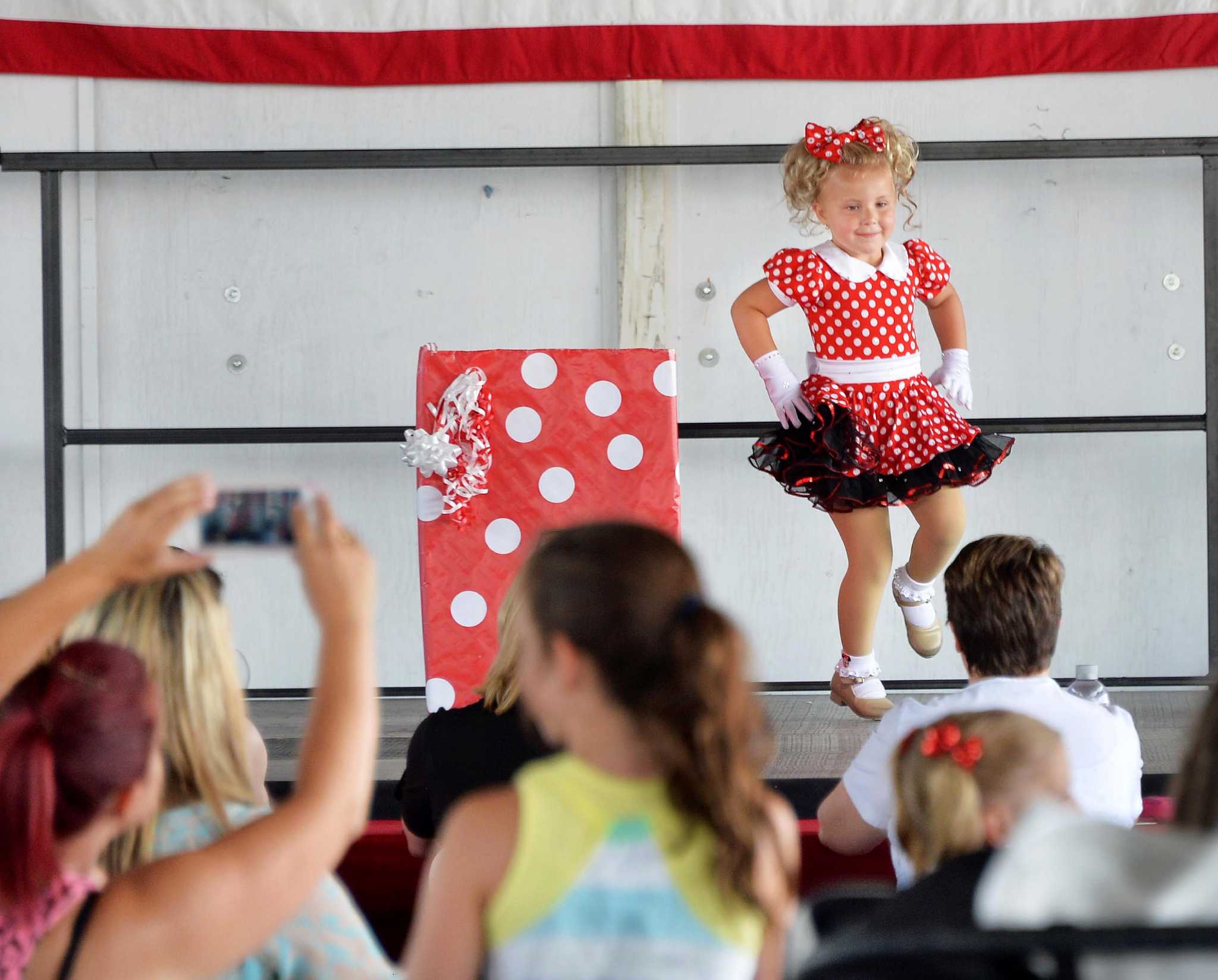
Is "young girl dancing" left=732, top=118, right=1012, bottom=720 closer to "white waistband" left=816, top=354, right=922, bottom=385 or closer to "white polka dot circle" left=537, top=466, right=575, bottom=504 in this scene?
"white waistband" left=816, top=354, right=922, bottom=385

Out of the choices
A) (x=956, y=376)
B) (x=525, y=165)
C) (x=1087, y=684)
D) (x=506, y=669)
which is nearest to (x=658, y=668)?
(x=506, y=669)

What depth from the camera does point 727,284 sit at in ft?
10.9

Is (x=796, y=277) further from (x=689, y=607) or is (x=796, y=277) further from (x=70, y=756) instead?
(x=70, y=756)

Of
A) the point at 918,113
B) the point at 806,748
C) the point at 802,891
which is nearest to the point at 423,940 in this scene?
the point at 802,891

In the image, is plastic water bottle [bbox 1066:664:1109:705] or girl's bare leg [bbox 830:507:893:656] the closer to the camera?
plastic water bottle [bbox 1066:664:1109:705]

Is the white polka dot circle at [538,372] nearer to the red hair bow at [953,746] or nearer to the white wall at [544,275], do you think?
the white wall at [544,275]

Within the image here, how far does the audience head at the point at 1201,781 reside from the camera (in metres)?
Result: 0.73

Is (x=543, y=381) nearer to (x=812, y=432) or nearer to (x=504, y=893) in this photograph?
(x=812, y=432)

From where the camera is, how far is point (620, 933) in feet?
3.04

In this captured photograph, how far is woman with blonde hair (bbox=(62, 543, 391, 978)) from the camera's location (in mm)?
1142

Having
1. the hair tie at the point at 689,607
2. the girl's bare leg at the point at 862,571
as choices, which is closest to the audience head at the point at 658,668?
the hair tie at the point at 689,607

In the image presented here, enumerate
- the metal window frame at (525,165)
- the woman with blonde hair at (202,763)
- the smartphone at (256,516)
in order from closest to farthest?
the smartphone at (256,516)
the woman with blonde hair at (202,763)
the metal window frame at (525,165)

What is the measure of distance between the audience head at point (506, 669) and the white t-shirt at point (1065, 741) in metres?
0.40

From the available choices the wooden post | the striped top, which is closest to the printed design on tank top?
the striped top
